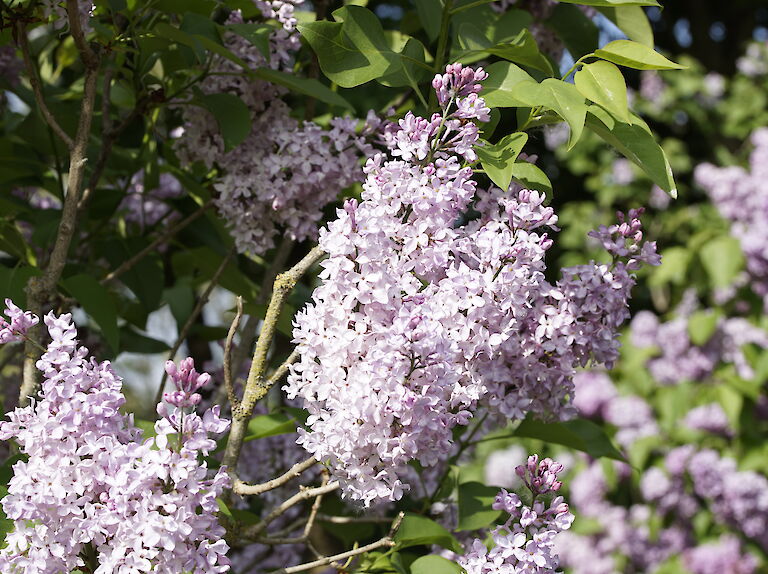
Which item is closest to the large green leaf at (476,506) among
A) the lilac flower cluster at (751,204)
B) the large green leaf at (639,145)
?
the large green leaf at (639,145)

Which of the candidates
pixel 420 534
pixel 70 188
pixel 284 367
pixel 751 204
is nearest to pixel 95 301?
pixel 70 188

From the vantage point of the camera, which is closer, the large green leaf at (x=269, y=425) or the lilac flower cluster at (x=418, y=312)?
the lilac flower cluster at (x=418, y=312)

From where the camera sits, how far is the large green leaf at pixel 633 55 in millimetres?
918

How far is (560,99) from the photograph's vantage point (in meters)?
0.88

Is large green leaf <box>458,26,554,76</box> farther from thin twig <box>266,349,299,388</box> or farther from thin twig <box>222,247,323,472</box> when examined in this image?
thin twig <box>266,349,299,388</box>

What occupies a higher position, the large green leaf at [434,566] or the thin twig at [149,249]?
the thin twig at [149,249]

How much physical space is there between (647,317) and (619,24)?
273 centimetres

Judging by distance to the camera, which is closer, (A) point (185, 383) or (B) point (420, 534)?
(A) point (185, 383)

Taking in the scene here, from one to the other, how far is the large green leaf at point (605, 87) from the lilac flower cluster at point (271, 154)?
0.33m

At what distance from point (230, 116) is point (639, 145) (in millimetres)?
539

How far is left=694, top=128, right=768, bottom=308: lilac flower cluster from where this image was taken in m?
3.38

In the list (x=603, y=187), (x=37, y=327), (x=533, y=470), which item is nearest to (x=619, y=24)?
(x=533, y=470)

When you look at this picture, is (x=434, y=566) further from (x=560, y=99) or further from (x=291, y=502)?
(x=560, y=99)

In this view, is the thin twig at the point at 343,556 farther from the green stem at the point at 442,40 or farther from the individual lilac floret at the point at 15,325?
the green stem at the point at 442,40
